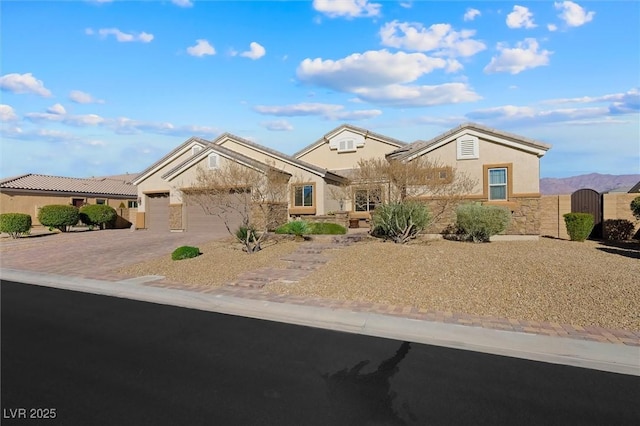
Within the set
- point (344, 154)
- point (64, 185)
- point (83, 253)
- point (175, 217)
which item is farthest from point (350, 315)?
point (64, 185)

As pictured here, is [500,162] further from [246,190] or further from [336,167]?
[336,167]

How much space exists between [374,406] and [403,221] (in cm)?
1058

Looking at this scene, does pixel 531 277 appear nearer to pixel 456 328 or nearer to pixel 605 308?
pixel 605 308

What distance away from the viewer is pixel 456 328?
634 centimetres

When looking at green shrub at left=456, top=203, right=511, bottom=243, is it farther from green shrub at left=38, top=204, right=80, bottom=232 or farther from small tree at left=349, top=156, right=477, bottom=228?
green shrub at left=38, top=204, right=80, bottom=232

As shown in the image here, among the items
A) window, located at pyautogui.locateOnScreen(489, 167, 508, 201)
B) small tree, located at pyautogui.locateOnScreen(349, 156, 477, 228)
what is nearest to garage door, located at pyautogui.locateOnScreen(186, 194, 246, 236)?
small tree, located at pyautogui.locateOnScreen(349, 156, 477, 228)

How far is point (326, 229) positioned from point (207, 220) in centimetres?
913

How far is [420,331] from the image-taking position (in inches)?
246

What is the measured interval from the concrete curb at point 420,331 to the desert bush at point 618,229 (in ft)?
48.3

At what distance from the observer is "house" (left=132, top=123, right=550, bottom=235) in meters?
16.9

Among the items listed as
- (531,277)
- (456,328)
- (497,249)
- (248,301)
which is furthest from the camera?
(497,249)

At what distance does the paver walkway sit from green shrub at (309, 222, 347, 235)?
2052 millimetres

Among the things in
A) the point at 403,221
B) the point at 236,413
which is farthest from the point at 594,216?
the point at 236,413

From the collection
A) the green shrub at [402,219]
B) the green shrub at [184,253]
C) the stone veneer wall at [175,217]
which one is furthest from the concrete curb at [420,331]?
the stone veneer wall at [175,217]
